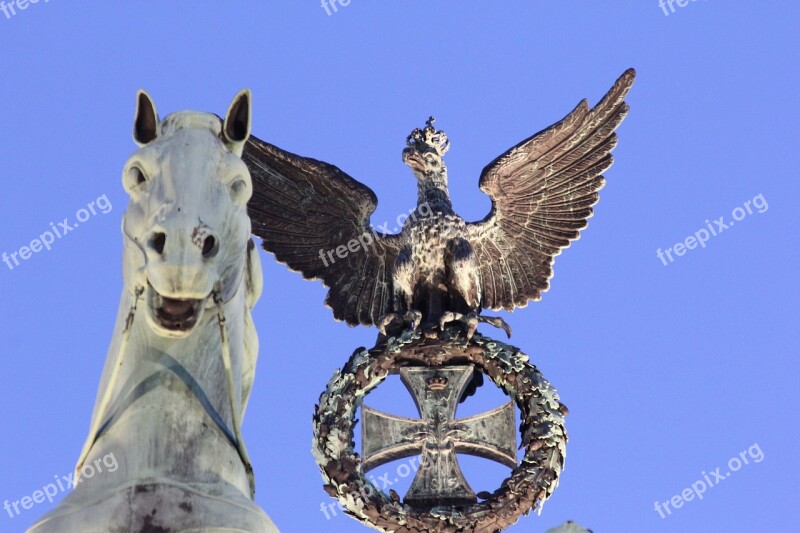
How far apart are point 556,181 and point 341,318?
8.17 feet

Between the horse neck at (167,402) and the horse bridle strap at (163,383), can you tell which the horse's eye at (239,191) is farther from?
the horse bridle strap at (163,383)

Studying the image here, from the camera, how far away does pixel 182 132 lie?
29.6 ft

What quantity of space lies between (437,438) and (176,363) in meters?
5.69

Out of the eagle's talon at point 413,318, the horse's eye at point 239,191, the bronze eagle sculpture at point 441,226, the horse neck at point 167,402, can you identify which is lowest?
the horse neck at point 167,402

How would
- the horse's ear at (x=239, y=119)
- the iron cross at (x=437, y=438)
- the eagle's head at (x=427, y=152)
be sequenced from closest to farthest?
the horse's ear at (x=239, y=119) → the iron cross at (x=437, y=438) → the eagle's head at (x=427, y=152)

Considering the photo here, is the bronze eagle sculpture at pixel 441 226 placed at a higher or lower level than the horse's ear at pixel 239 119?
higher

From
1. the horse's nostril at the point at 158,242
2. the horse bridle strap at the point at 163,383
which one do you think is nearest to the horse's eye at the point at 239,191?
the horse's nostril at the point at 158,242

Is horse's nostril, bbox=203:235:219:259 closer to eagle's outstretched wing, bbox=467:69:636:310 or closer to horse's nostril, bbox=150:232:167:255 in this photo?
horse's nostril, bbox=150:232:167:255

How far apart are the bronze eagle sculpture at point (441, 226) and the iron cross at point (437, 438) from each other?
972mm

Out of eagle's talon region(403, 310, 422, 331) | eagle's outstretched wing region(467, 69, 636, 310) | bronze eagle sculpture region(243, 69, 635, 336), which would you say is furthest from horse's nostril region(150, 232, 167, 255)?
eagle's outstretched wing region(467, 69, 636, 310)

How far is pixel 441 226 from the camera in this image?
1581 centimetres

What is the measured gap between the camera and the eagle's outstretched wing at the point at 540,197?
16062mm

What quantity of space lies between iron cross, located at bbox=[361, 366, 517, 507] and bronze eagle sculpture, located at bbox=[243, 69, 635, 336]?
0.97 m

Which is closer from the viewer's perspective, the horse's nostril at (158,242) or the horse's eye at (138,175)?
the horse's nostril at (158,242)
